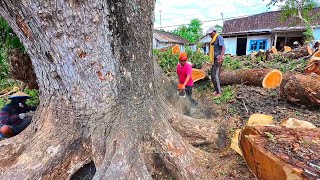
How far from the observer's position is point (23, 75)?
380 centimetres

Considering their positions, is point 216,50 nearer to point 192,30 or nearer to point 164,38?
point 164,38

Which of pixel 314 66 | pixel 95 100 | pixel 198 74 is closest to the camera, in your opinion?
pixel 95 100

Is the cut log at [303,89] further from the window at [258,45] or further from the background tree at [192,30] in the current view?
the background tree at [192,30]

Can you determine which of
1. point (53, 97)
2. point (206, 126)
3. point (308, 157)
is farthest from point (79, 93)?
point (308, 157)

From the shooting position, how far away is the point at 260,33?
1814cm

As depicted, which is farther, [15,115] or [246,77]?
[246,77]

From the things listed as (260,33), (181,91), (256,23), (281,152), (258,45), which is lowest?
(181,91)

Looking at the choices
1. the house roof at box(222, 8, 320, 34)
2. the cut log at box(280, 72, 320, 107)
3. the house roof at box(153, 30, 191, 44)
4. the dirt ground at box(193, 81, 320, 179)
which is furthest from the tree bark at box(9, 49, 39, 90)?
the house roof at box(222, 8, 320, 34)

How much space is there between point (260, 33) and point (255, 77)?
1422 cm

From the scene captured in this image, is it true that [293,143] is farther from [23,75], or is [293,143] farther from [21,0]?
[23,75]

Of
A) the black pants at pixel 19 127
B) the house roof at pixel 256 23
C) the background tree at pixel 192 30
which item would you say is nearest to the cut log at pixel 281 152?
the black pants at pixel 19 127

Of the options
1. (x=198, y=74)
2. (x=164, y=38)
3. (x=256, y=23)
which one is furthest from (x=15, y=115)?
(x=256, y=23)

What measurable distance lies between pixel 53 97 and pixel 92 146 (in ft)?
2.04

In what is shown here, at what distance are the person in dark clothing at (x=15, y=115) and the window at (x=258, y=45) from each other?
17934mm
